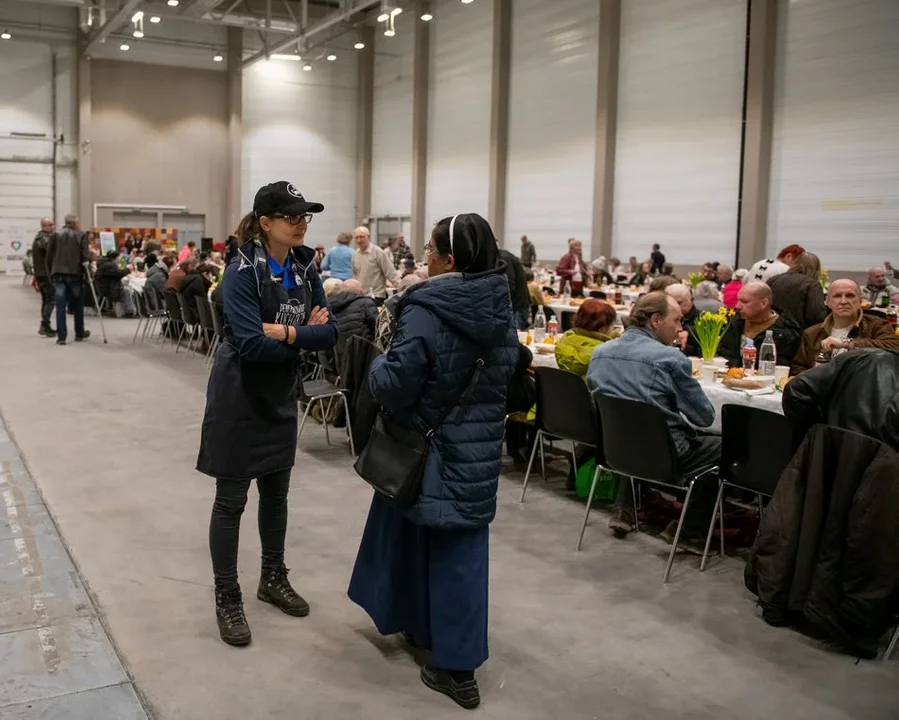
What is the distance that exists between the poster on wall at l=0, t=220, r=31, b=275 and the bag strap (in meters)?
23.2

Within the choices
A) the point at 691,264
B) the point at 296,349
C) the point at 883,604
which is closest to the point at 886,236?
the point at 691,264

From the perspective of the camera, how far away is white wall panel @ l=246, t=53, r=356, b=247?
2462 cm

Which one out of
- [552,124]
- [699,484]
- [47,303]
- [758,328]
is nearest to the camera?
[699,484]

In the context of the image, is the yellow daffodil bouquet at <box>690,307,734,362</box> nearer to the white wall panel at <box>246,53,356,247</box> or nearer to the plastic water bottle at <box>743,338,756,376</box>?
the plastic water bottle at <box>743,338,756,376</box>

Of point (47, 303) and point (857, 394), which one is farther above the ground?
point (857, 394)

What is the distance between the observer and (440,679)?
2.85 metres

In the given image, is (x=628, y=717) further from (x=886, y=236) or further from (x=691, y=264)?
(x=691, y=264)

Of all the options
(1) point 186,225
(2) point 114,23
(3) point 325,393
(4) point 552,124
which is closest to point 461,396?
(3) point 325,393

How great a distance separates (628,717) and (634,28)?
52.0 ft

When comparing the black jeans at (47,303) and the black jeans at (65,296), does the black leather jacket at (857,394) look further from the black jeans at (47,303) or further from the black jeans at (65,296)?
the black jeans at (47,303)

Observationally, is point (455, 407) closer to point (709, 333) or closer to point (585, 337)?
point (585, 337)

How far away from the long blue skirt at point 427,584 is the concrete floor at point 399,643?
0.16 metres

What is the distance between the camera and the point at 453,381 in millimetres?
2662

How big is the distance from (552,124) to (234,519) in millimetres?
16580
